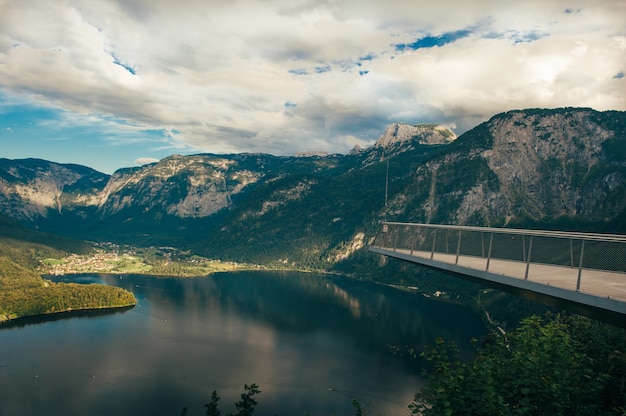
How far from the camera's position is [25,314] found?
141375 mm

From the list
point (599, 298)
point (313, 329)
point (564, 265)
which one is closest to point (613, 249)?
point (599, 298)

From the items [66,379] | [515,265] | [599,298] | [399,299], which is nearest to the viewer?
[599,298]

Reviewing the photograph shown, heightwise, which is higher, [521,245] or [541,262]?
[521,245]

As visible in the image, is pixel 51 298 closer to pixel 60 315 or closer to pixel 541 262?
pixel 60 315

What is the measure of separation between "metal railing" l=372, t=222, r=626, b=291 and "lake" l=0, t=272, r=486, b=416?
61.9m

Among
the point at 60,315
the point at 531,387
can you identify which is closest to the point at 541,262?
the point at 531,387

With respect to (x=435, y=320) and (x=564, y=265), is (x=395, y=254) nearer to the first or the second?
(x=564, y=265)

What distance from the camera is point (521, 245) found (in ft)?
57.9

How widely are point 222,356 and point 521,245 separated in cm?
9699

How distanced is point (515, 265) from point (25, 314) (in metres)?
167

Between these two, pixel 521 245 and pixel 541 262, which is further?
pixel 541 262

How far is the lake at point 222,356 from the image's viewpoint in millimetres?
77750

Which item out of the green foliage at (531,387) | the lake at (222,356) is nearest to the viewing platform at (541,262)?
the green foliage at (531,387)

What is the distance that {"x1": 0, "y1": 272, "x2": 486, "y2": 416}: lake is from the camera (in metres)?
77.8
